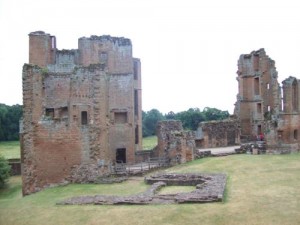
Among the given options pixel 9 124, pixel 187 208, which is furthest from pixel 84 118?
pixel 9 124

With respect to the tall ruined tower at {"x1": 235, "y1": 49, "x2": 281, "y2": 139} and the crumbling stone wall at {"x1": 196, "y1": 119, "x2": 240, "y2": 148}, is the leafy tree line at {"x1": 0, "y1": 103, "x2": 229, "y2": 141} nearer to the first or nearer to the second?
the tall ruined tower at {"x1": 235, "y1": 49, "x2": 281, "y2": 139}

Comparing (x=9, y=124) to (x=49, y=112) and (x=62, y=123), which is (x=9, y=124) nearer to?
(x=49, y=112)

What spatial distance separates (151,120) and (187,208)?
71.1 meters

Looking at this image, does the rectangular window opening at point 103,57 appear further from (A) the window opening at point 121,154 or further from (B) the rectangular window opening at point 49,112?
(B) the rectangular window opening at point 49,112

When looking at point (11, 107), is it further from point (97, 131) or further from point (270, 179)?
point (270, 179)

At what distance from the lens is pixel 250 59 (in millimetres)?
43062

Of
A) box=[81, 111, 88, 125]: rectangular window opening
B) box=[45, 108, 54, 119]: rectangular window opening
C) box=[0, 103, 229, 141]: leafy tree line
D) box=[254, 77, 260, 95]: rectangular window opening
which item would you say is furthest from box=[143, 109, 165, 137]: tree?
box=[81, 111, 88, 125]: rectangular window opening

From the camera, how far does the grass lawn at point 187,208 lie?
552 inches

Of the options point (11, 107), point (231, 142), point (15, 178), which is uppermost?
point (11, 107)

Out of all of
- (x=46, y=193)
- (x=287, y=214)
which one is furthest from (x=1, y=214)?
(x=287, y=214)

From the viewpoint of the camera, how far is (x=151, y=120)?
86.4 metres

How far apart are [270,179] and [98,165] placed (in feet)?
32.3

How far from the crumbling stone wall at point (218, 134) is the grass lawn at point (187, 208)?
16555 millimetres

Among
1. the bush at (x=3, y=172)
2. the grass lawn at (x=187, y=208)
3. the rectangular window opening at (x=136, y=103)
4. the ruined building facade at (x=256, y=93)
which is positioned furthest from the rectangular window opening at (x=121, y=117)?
the ruined building facade at (x=256, y=93)
